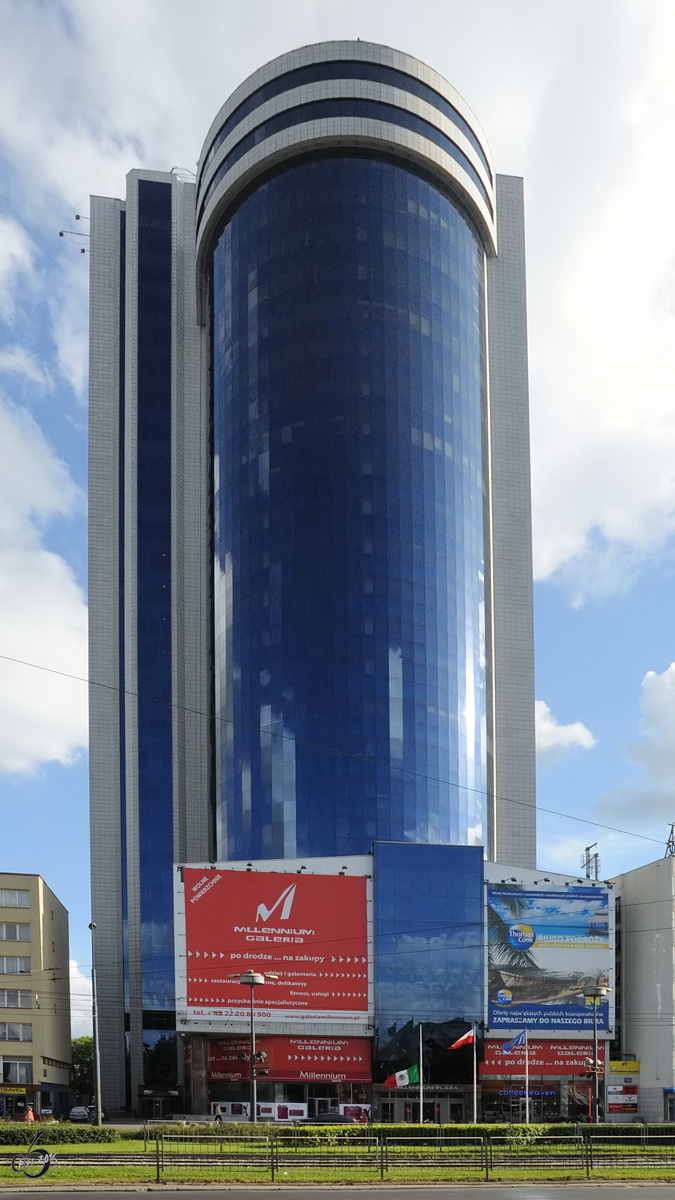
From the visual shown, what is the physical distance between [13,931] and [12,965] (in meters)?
2.55

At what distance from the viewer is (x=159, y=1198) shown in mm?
39250

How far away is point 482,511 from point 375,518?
14863 mm

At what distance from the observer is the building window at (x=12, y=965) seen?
96.9 m

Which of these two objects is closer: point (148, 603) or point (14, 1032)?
point (14, 1032)

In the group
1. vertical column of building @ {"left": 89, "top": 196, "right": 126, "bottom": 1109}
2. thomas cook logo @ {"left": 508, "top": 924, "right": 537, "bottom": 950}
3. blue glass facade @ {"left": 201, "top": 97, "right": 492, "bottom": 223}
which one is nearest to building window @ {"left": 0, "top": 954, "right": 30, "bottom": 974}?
vertical column of building @ {"left": 89, "top": 196, "right": 126, "bottom": 1109}

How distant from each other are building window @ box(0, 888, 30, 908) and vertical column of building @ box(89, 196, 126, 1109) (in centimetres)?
2800

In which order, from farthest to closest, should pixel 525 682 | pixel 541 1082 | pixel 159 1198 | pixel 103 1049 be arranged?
pixel 525 682 < pixel 103 1049 < pixel 541 1082 < pixel 159 1198

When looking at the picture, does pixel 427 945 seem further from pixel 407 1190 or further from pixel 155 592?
pixel 407 1190

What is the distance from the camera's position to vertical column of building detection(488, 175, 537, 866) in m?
126

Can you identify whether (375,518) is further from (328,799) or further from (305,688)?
(328,799)

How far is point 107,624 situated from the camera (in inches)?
5281

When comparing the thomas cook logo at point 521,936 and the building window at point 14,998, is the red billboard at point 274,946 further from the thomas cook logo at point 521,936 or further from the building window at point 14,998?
the building window at point 14,998

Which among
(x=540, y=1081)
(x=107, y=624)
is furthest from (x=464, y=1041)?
(x=107, y=624)

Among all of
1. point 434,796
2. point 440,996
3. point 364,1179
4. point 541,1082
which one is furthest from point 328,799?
point 364,1179
